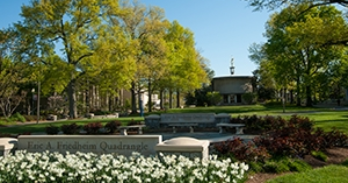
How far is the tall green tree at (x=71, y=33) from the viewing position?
86.1ft

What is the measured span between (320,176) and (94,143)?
15.6 feet

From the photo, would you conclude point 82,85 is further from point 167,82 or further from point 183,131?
point 183,131

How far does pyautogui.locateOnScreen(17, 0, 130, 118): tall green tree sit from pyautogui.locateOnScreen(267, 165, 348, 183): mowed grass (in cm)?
2137

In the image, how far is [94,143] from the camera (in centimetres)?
752

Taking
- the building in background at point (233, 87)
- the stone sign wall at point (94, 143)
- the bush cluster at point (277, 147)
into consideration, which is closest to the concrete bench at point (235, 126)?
the bush cluster at point (277, 147)

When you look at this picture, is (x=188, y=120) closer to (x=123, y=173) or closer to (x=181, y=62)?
(x=123, y=173)

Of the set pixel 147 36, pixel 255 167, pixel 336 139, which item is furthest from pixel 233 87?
pixel 255 167

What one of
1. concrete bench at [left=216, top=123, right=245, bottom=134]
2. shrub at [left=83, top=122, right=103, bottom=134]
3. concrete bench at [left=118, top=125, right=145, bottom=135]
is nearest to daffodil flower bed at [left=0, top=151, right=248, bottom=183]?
concrete bench at [left=216, top=123, right=245, bottom=134]

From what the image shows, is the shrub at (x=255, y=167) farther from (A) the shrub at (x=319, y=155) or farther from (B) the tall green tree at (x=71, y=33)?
(B) the tall green tree at (x=71, y=33)

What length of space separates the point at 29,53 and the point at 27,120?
23.4ft

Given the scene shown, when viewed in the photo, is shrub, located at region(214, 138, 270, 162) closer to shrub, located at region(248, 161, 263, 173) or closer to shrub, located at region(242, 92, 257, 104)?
shrub, located at region(248, 161, 263, 173)

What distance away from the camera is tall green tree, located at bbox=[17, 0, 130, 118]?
26234mm

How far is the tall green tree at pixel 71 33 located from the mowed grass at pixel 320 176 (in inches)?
841

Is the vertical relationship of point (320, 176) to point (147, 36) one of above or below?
below
